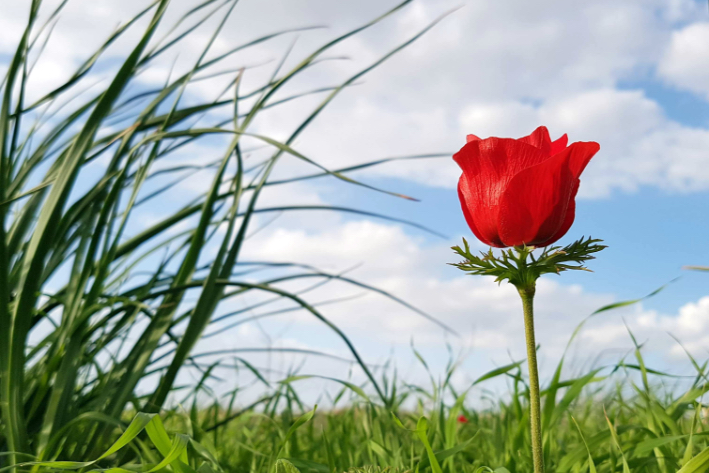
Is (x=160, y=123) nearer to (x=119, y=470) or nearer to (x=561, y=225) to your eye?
(x=119, y=470)

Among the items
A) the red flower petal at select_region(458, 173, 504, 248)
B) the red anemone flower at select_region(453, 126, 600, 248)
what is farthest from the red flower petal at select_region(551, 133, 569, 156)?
the red flower petal at select_region(458, 173, 504, 248)

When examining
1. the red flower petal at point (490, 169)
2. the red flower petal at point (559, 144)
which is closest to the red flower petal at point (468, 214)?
the red flower petal at point (490, 169)

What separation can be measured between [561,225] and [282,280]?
935 mm

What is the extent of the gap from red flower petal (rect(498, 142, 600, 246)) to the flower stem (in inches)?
2.7

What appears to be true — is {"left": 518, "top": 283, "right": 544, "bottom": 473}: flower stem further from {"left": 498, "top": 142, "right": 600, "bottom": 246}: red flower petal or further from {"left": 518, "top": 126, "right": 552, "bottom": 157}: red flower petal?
{"left": 518, "top": 126, "right": 552, "bottom": 157}: red flower petal

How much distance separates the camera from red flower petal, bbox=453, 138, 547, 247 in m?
0.69

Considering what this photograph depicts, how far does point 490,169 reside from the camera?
70 cm

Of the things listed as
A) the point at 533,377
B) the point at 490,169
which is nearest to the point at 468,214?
the point at 490,169

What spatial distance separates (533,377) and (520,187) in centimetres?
21

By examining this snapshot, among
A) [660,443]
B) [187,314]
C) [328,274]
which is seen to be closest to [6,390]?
[187,314]

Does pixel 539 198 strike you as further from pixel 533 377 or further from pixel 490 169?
pixel 533 377

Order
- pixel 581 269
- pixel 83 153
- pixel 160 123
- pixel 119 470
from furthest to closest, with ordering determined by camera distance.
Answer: pixel 160 123 → pixel 83 153 → pixel 119 470 → pixel 581 269

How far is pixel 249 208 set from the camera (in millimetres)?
1162

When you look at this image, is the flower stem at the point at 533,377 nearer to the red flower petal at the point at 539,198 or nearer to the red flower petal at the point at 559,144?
the red flower petal at the point at 539,198
